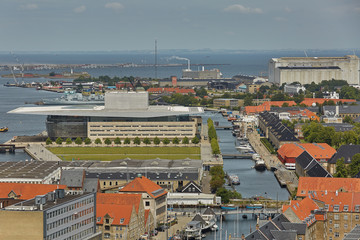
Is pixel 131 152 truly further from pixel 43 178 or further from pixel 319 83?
pixel 319 83

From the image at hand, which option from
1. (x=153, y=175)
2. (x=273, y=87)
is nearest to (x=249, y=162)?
(x=153, y=175)

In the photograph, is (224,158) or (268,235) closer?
(268,235)

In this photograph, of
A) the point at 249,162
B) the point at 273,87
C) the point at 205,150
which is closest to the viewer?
the point at 249,162

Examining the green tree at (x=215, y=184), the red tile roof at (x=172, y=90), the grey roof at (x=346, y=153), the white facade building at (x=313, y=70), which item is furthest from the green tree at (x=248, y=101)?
the green tree at (x=215, y=184)

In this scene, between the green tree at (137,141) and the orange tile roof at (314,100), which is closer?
the green tree at (137,141)

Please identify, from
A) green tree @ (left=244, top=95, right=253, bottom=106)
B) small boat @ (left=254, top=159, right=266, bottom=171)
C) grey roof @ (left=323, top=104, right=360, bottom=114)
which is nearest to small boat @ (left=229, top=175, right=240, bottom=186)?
small boat @ (left=254, top=159, right=266, bottom=171)

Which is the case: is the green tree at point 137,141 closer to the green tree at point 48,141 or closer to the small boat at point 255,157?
the green tree at point 48,141
